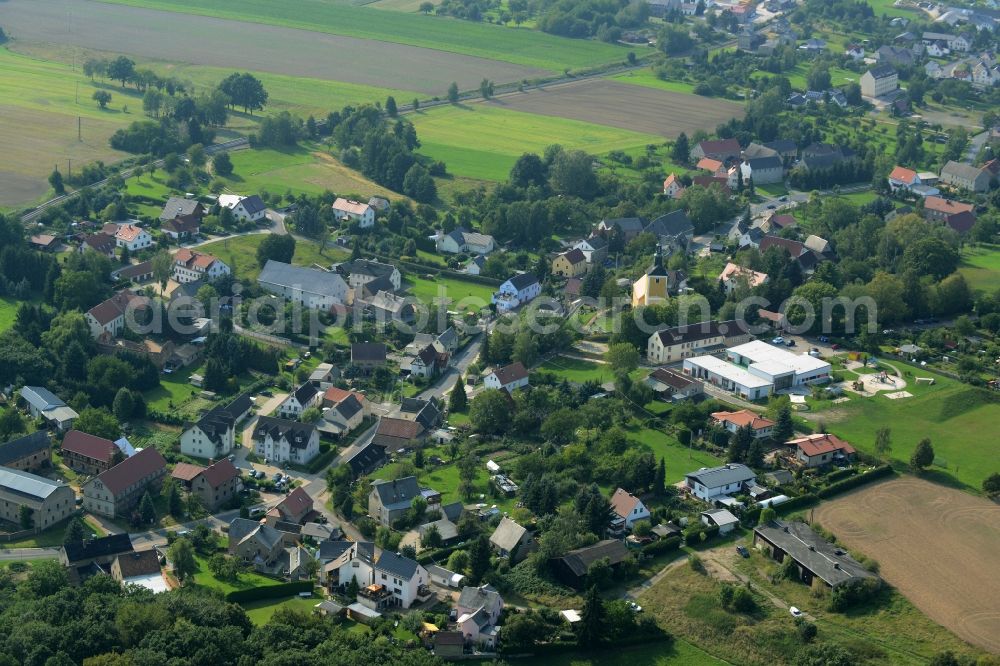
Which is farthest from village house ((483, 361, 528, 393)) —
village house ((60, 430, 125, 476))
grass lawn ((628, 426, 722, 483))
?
village house ((60, 430, 125, 476))

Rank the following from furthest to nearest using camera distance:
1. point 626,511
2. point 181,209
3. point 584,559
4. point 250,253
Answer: point 181,209, point 250,253, point 626,511, point 584,559

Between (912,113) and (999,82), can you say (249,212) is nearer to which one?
(912,113)

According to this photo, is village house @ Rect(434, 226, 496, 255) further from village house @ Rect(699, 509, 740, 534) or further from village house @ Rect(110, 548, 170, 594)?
village house @ Rect(110, 548, 170, 594)

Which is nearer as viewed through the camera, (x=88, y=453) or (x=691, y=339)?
(x=88, y=453)

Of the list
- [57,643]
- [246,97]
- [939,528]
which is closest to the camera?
[57,643]

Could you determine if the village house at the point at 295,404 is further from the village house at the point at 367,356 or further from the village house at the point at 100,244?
the village house at the point at 100,244

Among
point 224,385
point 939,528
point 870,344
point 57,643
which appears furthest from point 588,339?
point 57,643

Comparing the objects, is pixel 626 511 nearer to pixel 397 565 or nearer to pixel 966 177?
pixel 397 565

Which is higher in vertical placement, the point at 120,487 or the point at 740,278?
the point at 740,278

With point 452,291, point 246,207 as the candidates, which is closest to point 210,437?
point 452,291
